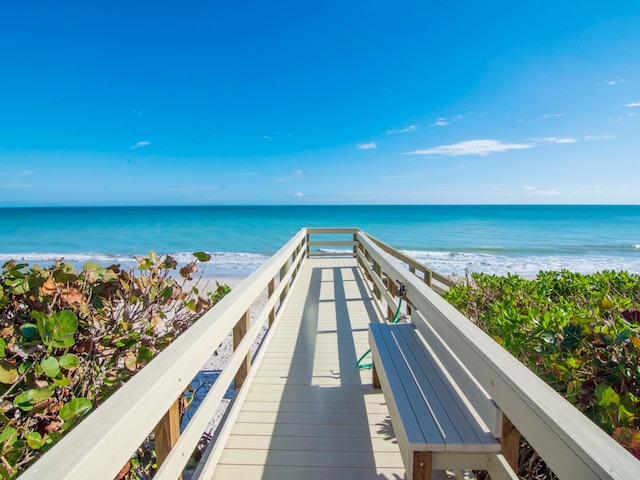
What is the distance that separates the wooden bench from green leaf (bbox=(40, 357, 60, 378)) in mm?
1284

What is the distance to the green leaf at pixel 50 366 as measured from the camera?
3.72 feet

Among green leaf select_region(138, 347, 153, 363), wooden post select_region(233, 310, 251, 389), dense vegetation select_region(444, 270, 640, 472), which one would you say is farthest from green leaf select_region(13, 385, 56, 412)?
dense vegetation select_region(444, 270, 640, 472)

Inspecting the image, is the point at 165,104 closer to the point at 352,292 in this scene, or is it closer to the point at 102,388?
the point at 352,292

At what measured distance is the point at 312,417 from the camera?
82.4 inches

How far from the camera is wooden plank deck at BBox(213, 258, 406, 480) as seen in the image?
168 cm

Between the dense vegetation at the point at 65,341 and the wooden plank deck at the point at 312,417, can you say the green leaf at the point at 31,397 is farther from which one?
the wooden plank deck at the point at 312,417

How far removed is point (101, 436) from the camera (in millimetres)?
627

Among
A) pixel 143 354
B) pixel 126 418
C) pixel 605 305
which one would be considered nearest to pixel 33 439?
pixel 143 354

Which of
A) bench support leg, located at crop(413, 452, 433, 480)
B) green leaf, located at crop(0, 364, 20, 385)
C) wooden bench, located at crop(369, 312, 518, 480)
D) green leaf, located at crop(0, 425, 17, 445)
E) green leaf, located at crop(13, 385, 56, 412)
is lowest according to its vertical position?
bench support leg, located at crop(413, 452, 433, 480)

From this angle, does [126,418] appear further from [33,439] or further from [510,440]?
[510,440]

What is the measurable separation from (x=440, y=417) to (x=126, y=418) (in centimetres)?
116

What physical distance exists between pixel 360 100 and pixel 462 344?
18.8 meters

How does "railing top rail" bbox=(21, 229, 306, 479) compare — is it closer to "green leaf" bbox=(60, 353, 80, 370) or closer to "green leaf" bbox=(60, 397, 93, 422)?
"green leaf" bbox=(60, 397, 93, 422)

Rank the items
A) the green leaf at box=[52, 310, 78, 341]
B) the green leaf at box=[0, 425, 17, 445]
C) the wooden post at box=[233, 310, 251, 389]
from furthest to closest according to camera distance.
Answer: the wooden post at box=[233, 310, 251, 389] → the green leaf at box=[52, 310, 78, 341] → the green leaf at box=[0, 425, 17, 445]
